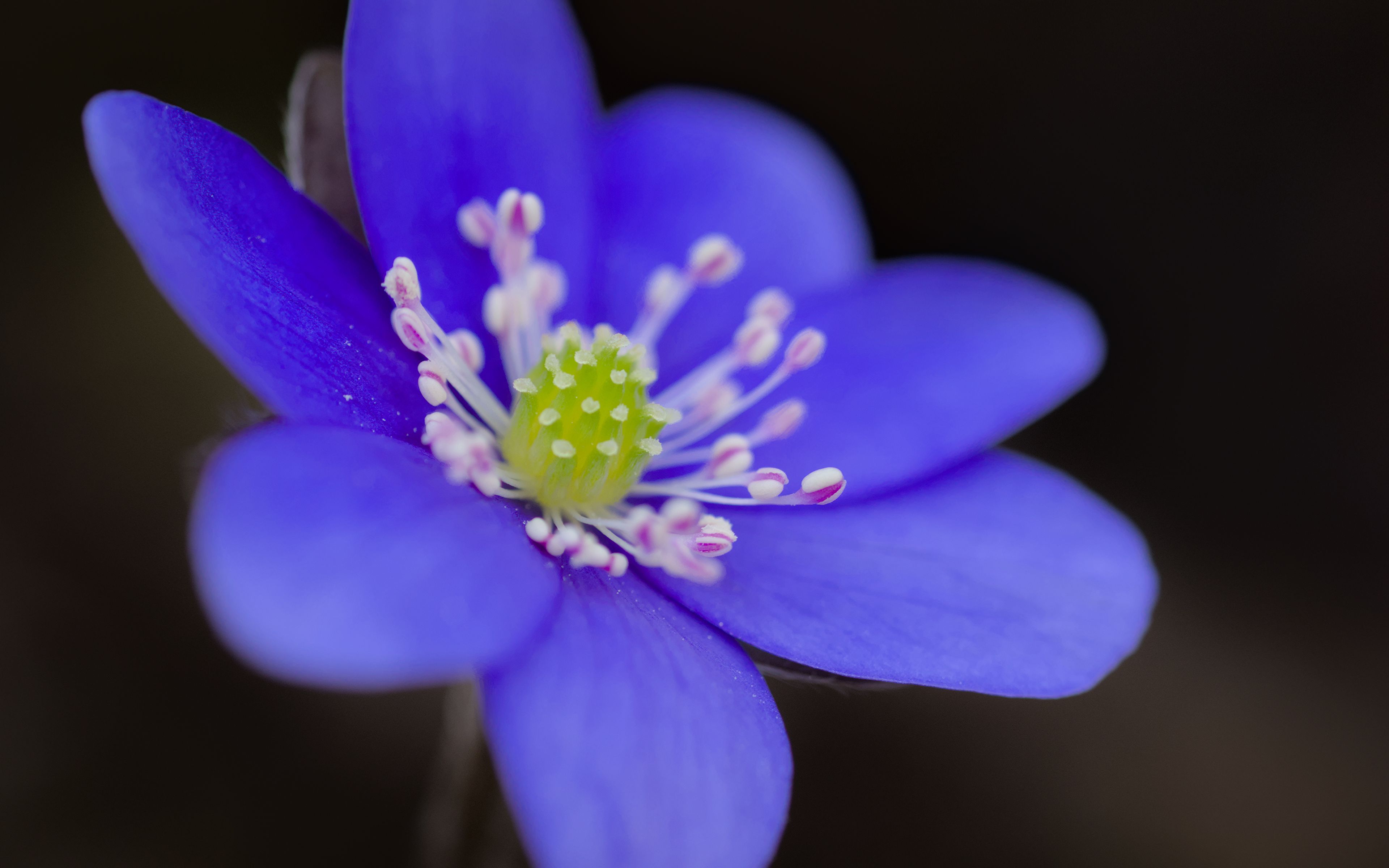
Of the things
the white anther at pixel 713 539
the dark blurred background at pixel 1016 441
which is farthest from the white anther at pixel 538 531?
the dark blurred background at pixel 1016 441

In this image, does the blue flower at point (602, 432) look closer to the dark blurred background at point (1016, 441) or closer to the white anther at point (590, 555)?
the white anther at point (590, 555)

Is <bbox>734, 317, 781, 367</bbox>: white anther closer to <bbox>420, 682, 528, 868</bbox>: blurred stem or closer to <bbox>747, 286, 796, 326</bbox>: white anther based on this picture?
<bbox>747, 286, 796, 326</bbox>: white anther

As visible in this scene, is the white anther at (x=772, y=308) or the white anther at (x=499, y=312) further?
the white anther at (x=772, y=308)

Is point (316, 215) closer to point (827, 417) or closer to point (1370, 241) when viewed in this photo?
point (827, 417)

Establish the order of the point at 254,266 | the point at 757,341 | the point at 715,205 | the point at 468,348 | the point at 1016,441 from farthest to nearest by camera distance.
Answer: the point at 1016,441
the point at 715,205
the point at 757,341
the point at 468,348
the point at 254,266

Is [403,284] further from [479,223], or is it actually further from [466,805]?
[466,805]

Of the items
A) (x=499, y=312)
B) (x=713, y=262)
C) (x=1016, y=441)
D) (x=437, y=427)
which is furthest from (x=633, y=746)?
(x=1016, y=441)

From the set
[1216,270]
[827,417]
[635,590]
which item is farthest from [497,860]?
[1216,270]
